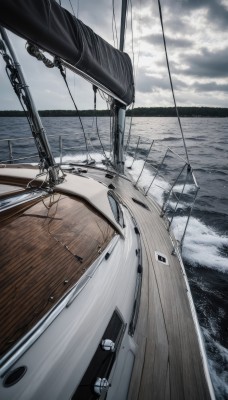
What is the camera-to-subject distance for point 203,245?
5121 millimetres

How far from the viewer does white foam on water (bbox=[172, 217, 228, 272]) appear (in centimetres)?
460

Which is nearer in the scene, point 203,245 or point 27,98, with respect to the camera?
point 27,98

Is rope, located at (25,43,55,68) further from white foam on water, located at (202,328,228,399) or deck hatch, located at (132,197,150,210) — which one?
white foam on water, located at (202,328,228,399)

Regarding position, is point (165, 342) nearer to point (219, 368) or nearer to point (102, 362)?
point (102, 362)

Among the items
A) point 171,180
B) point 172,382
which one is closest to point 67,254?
point 172,382

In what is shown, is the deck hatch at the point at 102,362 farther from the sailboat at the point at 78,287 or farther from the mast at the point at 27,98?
the mast at the point at 27,98

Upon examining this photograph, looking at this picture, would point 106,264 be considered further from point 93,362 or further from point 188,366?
point 188,366

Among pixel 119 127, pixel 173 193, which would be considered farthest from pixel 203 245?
pixel 119 127

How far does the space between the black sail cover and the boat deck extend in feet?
6.42

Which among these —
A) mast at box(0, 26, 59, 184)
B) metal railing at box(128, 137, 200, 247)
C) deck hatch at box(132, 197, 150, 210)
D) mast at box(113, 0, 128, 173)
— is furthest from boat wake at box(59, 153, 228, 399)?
mast at box(0, 26, 59, 184)

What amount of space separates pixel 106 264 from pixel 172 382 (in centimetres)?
88

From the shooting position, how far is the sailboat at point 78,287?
1.05 meters

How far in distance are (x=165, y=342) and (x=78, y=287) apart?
896 millimetres

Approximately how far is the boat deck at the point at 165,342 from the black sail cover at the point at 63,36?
6.42 feet
